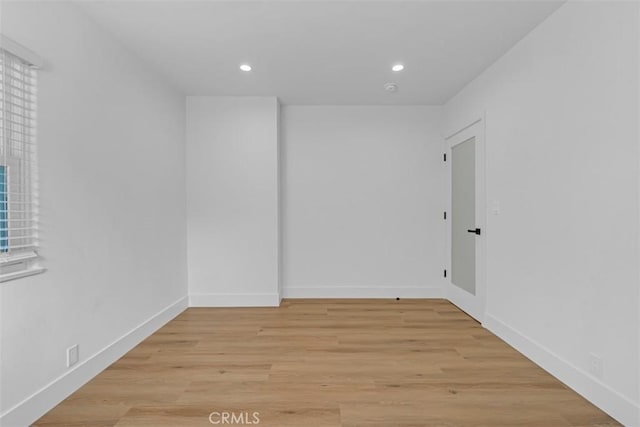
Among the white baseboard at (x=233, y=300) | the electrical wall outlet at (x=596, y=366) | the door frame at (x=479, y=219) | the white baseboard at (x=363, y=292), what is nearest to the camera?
the electrical wall outlet at (x=596, y=366)

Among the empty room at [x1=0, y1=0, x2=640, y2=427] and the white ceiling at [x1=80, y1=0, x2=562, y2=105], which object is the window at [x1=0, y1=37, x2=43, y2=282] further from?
the white ceiling at [x1=80, y1=0, x2=562, y2=105]

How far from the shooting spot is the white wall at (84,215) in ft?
→ 6.18

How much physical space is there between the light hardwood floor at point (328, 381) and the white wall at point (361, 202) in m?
1.05

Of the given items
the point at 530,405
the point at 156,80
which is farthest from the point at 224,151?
the point at 530,405

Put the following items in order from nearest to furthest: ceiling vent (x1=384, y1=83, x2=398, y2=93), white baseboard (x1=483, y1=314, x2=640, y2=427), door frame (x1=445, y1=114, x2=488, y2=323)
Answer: white baseboard (x1=483, y1=314, x2=640, y2=427) < door frame (x1=445, y1=114, x2=488, y2=323) < ceiling vent (x1=384, y1=83, x2=398, y2=93)

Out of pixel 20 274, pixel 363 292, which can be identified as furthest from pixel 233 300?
pixel 20 274

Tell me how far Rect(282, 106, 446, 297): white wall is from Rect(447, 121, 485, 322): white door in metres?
0.32

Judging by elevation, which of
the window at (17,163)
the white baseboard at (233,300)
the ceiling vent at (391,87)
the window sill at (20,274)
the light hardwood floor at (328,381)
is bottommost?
the light hardwood floor at (328,381)

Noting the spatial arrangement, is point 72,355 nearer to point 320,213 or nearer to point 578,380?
point 320,213

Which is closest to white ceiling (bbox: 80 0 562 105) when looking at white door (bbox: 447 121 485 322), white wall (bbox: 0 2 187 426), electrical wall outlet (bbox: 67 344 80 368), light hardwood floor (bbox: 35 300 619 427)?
white wall (bbox: 0 2 187 426)

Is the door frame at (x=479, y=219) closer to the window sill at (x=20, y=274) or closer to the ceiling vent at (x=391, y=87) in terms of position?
the ceiling vent at (x=391, y=87)

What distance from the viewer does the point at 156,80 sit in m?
3.43

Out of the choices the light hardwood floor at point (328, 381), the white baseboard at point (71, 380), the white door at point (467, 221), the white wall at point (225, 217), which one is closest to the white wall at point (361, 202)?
the white door at point (467, 221)

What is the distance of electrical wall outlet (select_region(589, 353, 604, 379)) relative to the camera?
80.0 inches
